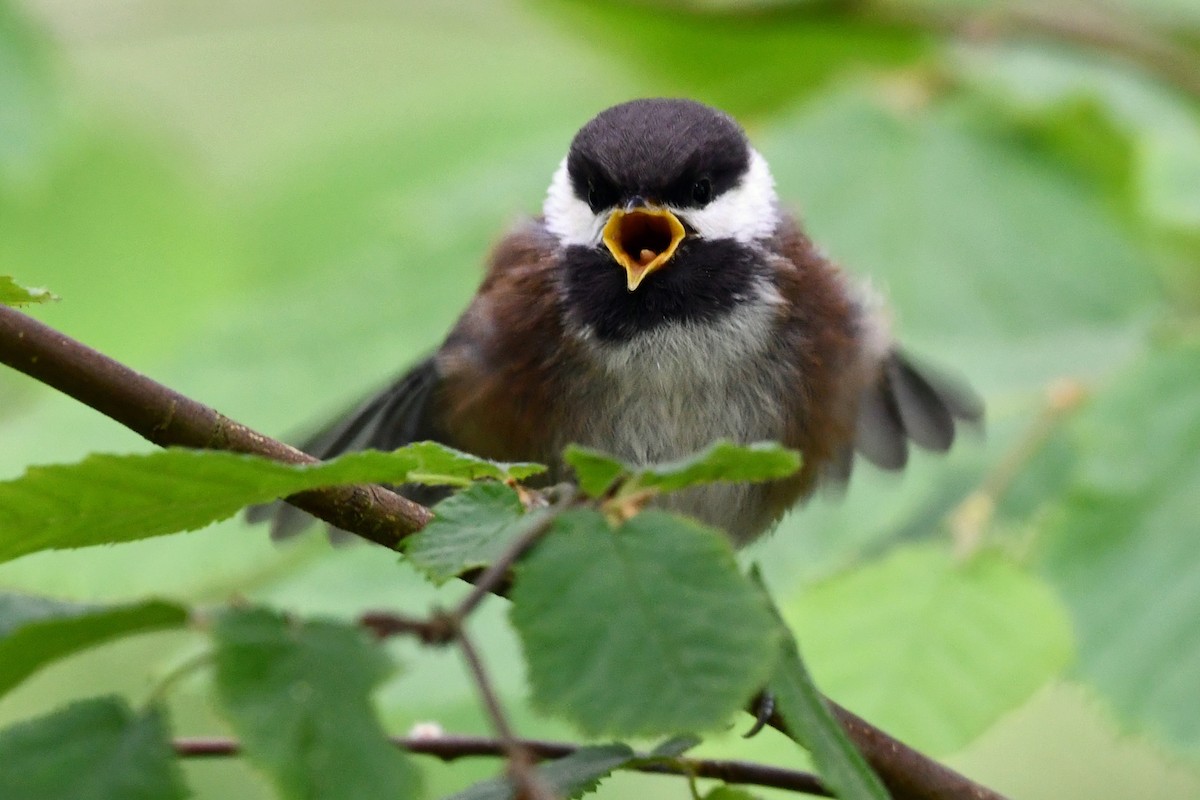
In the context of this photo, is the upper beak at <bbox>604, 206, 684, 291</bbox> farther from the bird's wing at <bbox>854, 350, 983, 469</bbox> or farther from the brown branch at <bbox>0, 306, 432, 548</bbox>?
the brown branch at <bbox>0, 306, 432, 548</bbox>

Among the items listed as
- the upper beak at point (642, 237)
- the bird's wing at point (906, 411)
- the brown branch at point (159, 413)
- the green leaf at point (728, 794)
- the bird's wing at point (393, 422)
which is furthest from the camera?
the bird's wing at point (906, 411)

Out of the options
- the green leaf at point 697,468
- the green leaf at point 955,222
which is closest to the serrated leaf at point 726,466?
the green leaf at point 697,468

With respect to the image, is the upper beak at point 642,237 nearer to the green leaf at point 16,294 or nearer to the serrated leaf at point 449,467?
the serrated leaf at point 449,467

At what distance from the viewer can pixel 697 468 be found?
3.37 feet

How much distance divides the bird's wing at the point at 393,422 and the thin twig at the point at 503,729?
160 centimetres

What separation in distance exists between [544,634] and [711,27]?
297 cm

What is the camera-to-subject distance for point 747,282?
2334 millimetres

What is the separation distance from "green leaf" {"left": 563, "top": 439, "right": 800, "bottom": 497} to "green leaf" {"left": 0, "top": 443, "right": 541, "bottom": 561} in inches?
5.5

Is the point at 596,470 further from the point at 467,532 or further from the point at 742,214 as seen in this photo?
the point at 742,214

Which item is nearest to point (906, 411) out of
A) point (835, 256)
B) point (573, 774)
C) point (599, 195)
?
point (835, 256)

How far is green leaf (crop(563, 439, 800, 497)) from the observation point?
1.03 meters

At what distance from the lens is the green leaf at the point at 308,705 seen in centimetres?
89

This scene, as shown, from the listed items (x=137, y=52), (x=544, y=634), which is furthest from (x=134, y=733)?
(x=137, y=52)

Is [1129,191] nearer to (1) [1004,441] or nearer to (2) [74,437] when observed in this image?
(1) [1004,441]
